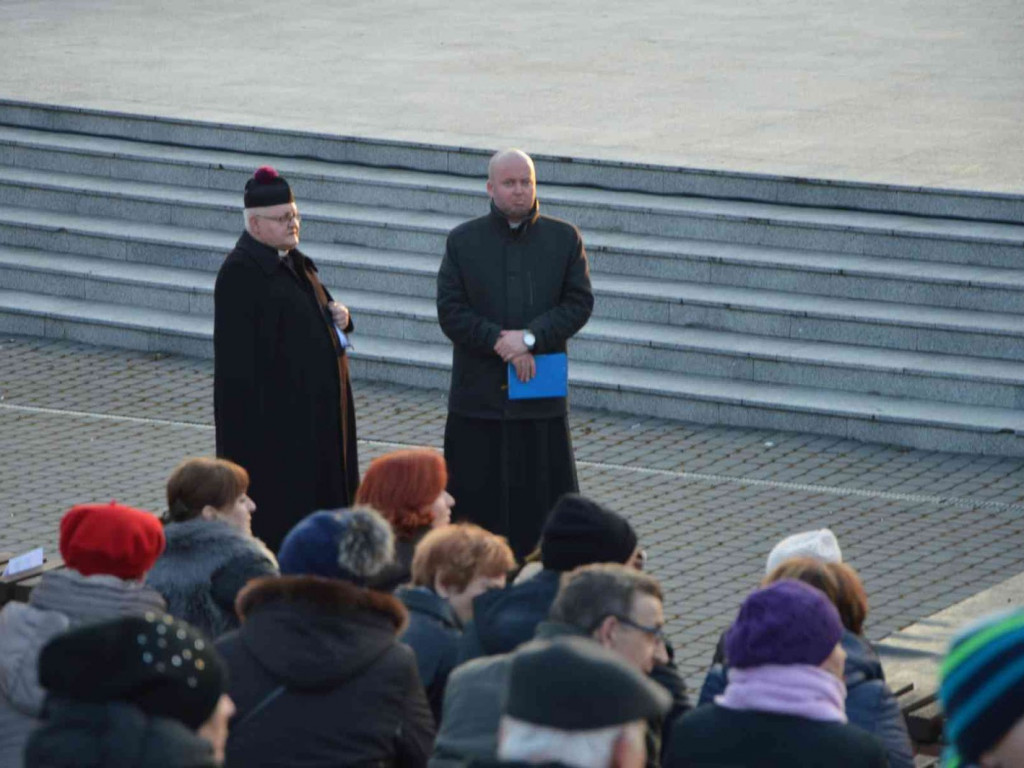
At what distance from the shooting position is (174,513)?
6.60m

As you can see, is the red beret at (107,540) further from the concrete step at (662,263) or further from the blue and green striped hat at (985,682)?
the concrete step at (662,263)

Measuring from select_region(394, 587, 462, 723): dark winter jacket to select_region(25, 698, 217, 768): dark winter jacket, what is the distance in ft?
6.80

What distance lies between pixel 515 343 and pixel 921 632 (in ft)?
6.64

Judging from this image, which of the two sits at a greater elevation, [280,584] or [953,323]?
[280,584]

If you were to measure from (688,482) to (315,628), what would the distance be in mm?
6072

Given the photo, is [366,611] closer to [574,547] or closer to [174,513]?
[574,547]

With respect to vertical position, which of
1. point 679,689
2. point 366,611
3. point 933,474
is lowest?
point 933,474

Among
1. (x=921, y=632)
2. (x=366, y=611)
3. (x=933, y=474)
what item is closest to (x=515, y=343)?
(x=921, y=632)

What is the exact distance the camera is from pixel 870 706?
555cm

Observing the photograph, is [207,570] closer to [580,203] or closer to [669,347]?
[669,347]

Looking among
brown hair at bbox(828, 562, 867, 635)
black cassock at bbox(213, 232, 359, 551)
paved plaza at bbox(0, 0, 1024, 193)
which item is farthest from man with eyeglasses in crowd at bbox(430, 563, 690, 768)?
paved plaza at bbox(0, 0, 1024, 193)

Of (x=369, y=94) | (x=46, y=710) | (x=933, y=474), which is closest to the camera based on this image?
(x=46, y=710)

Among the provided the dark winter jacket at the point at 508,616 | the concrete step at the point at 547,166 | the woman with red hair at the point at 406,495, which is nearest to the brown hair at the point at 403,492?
the woman with red hair at the point at 406,495

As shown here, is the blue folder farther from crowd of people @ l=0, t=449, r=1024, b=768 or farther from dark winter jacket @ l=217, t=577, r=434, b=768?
dark winter jacket @ l=217, t=577, r=434, b=768
